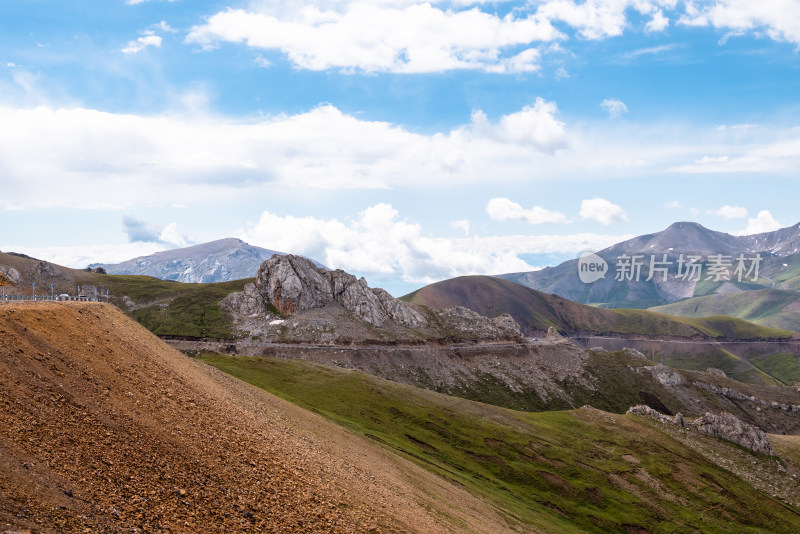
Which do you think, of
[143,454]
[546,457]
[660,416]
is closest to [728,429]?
[660,416]

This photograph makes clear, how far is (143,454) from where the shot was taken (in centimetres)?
3603

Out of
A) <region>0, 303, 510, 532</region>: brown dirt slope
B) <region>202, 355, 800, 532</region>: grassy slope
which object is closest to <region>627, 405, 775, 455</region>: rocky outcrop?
<region>202, 355, 800, 532</region>: grassy slope

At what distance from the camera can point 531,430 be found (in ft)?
506

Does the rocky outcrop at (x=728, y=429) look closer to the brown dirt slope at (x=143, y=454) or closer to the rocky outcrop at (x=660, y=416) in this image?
the rocky outcrop at (x=660, y=416)

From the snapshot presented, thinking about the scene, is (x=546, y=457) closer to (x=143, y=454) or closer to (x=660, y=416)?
(x=660, y=416)

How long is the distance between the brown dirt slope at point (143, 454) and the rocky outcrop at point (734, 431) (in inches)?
5770

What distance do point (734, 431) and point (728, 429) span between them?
189cm

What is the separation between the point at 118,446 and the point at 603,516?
109412mm

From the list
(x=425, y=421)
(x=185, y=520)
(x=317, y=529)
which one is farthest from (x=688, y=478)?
(x=185, y=520)

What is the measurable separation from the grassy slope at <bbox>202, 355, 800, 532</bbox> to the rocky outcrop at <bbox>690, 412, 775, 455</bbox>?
6.57 m

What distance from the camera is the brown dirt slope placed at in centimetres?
2941

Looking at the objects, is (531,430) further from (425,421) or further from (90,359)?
(90,359)

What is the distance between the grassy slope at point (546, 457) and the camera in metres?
112

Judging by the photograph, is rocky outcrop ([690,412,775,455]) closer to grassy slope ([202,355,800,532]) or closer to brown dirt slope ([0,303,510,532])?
grassy slope ([202,355,800,532])
